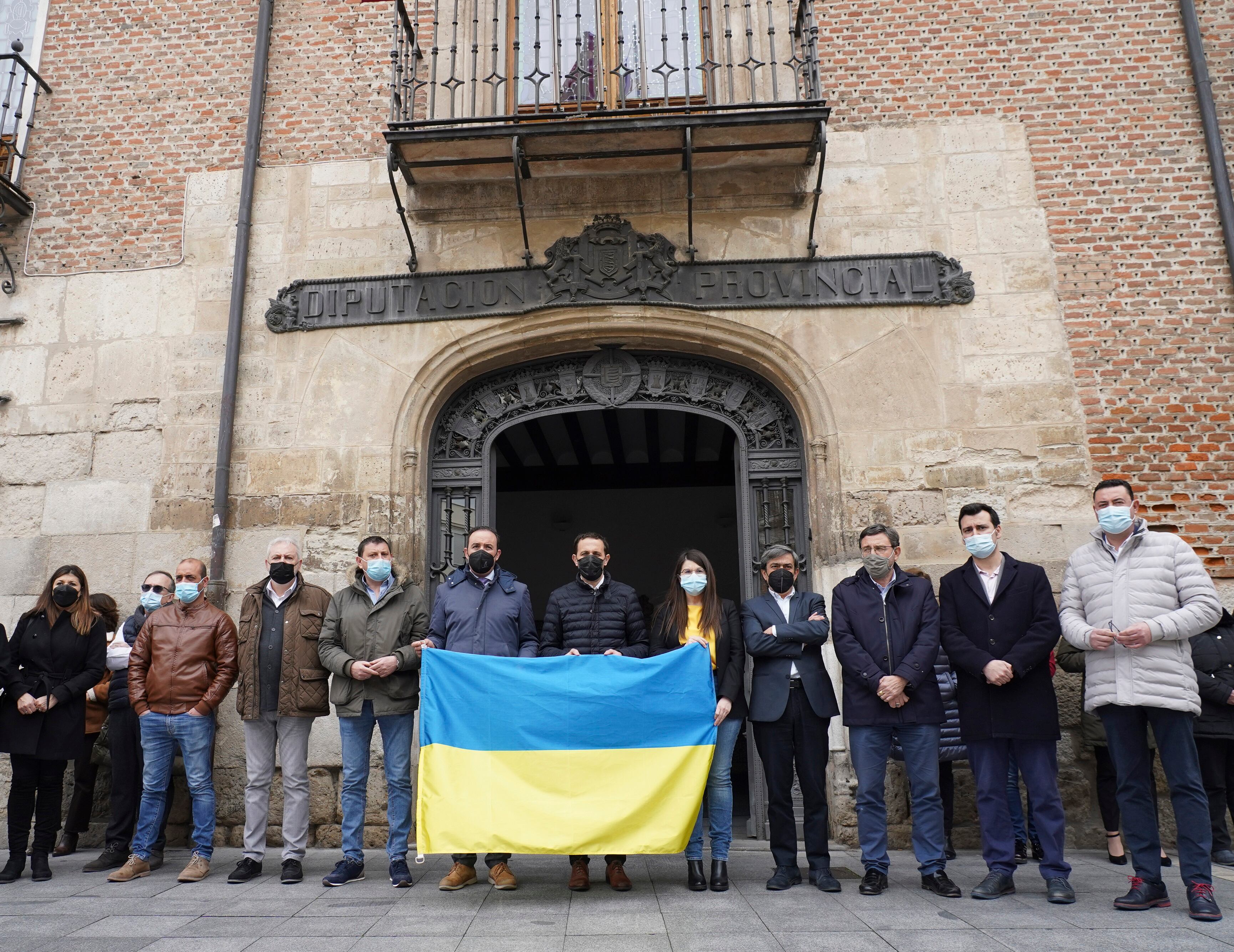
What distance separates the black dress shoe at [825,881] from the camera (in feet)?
15.4

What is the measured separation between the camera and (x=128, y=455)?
7.32m

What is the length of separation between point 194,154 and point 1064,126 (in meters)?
7.02

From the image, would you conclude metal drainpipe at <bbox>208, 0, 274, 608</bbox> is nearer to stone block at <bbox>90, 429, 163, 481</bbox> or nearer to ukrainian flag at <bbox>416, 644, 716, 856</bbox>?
stone block at <bbox>90, 429, 163, 481</bbox>

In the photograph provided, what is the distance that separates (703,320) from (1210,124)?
4104 mm

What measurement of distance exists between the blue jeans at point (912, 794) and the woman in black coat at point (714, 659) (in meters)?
0.66

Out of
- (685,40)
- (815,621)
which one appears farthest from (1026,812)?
(685,40)

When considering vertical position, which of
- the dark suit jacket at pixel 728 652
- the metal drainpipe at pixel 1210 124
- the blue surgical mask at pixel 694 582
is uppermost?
the metal drainpipe at pixel 1210 124

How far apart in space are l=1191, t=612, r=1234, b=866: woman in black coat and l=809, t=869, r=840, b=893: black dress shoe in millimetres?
2241

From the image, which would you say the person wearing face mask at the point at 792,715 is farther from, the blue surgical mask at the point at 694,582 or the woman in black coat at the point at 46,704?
the woman in black coat at the point at 46,704

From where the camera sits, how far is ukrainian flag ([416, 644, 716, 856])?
465 cm

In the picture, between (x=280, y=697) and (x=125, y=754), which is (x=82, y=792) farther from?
(x=280, y=697)

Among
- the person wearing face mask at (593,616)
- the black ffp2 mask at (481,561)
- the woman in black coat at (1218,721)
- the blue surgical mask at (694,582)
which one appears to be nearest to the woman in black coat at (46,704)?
the black ffp2 mask at (481,561)

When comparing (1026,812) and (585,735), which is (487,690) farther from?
(1026,812)

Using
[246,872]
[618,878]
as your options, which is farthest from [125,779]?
[618,878]
